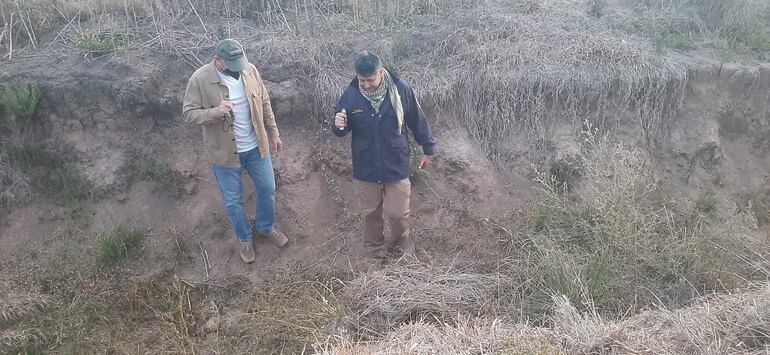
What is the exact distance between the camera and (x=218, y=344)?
4.24 metres

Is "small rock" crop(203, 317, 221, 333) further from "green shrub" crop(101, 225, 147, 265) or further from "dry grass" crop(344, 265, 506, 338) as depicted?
"green shrub" crop(101, 225, 147, 265)

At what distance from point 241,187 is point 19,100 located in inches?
91.2

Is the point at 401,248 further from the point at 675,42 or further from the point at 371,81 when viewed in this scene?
the point at 675,42

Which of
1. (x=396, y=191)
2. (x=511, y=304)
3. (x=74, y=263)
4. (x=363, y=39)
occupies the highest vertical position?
(x=363, y=39)

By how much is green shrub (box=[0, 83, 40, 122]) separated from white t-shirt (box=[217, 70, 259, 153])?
2.24 m

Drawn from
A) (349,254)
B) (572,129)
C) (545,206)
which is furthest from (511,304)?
(572,129)

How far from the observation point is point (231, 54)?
14.1 ft

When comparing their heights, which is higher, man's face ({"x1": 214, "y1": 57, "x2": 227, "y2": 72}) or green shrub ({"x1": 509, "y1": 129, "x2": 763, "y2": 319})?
man's face ({"x1": 214, "y1": 57, "x2": 227, "y2": 72})

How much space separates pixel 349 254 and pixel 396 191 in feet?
3.20

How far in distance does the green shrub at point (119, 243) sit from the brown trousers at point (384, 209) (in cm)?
206

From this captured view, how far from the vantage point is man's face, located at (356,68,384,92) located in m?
4.20

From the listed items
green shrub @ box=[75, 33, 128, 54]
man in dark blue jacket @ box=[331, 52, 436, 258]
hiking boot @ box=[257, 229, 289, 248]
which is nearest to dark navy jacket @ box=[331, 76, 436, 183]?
man in dark blue jacket @ box=[331, 52, 436, 258]

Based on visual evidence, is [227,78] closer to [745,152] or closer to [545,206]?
[545,206]

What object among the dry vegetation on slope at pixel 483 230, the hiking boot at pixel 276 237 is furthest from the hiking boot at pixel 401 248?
the hiking boot at pixel 276 237
